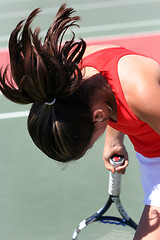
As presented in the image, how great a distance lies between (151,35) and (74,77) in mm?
4119

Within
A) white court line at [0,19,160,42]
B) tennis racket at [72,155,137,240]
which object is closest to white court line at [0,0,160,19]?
white court line at [0,19,160,42]

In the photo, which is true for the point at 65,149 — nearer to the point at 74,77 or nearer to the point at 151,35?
the point at 74,77

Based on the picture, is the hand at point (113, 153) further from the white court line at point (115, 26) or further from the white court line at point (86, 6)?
the white court line at point (86, 6)

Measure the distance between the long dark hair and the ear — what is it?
0.09ft

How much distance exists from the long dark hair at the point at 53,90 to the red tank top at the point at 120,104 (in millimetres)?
119

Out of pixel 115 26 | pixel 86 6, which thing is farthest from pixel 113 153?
pixel 86 6

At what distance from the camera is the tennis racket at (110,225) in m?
2.58

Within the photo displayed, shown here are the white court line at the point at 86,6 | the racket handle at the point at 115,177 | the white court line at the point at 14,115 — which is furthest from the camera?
the white court line at the point at 86,6

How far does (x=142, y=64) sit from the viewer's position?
1.76 metres

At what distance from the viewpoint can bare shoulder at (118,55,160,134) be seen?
1662 mm

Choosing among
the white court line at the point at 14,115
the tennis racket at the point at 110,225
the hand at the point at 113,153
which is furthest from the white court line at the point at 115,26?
the hand at the point at 113,153

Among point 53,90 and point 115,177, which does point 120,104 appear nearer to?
point 53,90

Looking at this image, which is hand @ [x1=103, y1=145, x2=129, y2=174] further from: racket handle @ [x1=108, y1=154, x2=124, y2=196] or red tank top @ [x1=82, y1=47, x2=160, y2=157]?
red tank top @ [x1=82, y1=47, x2=160, y2=157]

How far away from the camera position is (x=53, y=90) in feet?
5.46
